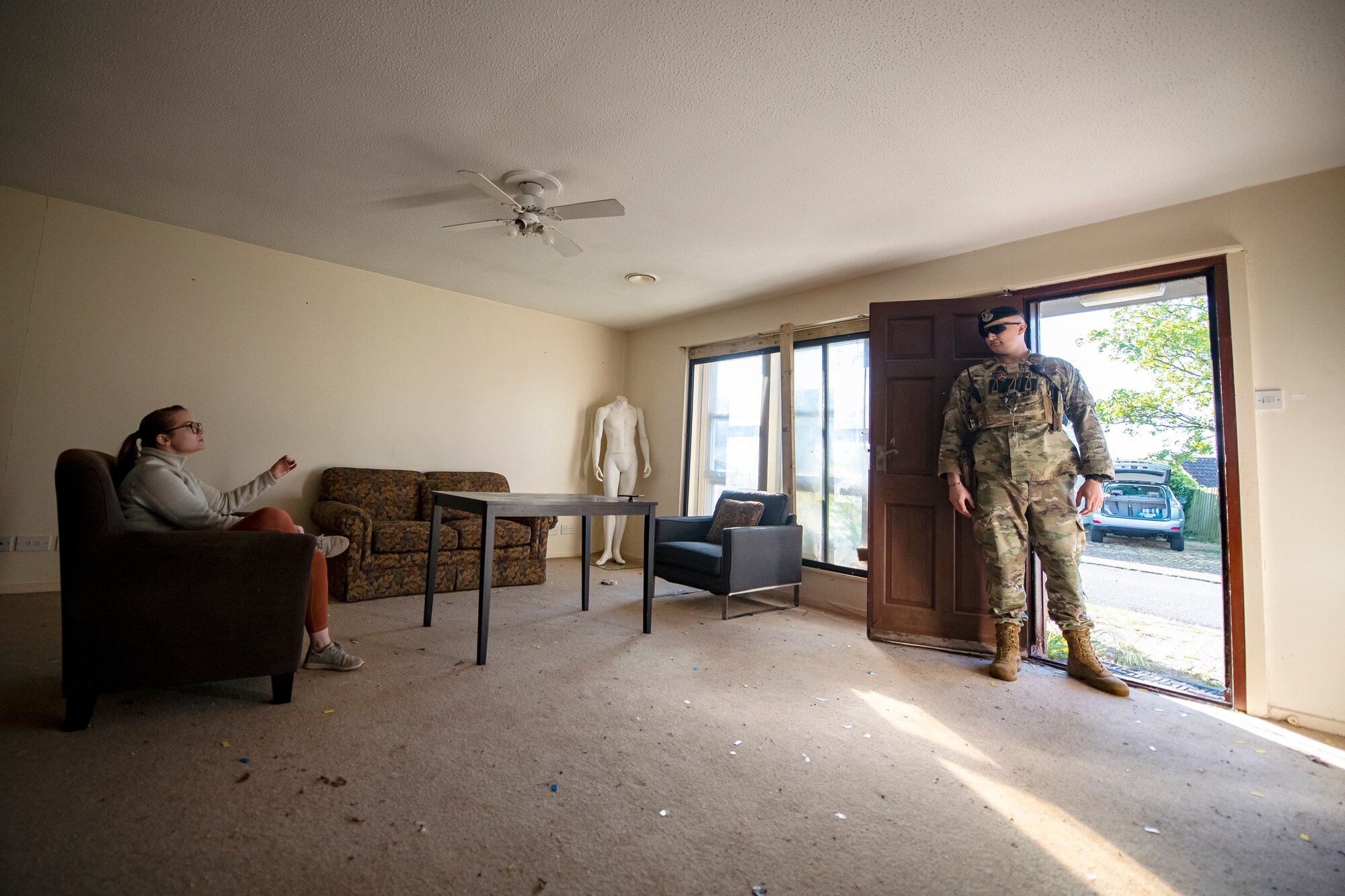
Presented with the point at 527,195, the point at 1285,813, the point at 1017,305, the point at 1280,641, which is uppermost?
the point at 527,195

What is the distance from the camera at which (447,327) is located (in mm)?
4816

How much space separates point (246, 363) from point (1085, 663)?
17.3ft

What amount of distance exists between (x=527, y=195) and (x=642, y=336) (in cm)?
300

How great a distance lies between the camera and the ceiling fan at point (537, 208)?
8.76 feet

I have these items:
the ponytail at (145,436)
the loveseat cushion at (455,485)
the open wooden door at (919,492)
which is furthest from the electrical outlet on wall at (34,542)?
the open wooden door at (919,492)

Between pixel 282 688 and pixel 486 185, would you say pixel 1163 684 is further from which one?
pixel 486 185

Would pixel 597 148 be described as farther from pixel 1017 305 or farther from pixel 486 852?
pixel 486 852

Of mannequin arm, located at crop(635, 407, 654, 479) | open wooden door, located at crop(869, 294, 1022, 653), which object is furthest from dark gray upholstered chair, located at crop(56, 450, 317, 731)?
mannequin arm, located at crop(635, 407, 654, 479)

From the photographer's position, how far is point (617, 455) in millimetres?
5395

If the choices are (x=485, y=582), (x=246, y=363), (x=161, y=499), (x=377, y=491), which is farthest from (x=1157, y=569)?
(x=246, y=363)

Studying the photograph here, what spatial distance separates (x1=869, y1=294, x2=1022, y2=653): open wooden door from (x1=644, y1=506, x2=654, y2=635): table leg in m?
1.28

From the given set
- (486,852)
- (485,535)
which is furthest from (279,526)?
(486,852)

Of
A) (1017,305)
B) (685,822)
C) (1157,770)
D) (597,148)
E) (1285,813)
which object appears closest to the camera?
(685,822)

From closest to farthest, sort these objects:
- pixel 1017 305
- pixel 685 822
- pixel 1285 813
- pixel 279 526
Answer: pixel 685 822, pixel 1285 813, pixel 279 526, pixel 1017 305
